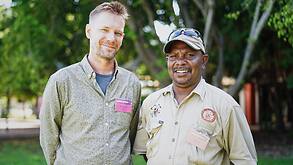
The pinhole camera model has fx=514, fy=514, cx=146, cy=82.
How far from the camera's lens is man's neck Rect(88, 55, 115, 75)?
3.90 metres

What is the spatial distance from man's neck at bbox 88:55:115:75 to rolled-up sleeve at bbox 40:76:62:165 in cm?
33

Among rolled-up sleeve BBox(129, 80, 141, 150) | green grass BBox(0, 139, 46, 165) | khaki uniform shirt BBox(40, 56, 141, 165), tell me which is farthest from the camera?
green grass BBox(0, 139, 46, 165)

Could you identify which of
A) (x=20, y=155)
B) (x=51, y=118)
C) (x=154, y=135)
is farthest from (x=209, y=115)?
(x=20, y=155)

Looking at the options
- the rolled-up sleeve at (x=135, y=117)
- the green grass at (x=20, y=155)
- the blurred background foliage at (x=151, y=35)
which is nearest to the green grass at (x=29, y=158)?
the green grass at (x=20, y=155)

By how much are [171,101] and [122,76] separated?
535 mm

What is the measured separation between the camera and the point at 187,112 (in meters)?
3.58

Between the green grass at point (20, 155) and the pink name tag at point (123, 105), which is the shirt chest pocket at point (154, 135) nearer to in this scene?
the pink name tag at point (123, 105)

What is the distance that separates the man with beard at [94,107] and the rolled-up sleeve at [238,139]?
79 centimetres

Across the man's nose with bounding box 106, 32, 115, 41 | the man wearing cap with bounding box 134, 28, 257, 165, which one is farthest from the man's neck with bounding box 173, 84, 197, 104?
the man's nose with bounding box 106, 32, 115, 41

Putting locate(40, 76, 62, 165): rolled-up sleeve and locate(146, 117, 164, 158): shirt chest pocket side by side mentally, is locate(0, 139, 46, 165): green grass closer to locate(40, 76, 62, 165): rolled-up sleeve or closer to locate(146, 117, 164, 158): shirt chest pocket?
locate(40, 76, 62, 165): rolled-up sleeve

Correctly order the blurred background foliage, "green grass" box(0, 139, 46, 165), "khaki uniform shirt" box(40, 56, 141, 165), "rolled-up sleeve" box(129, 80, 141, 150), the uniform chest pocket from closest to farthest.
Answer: "khaki uniform shirt" box(40, 56, 141, 165) → the uniform chest pocket → "rolled-up sleeve" box(129, 80, 141, 150) → "green grass" box(0, 139, 46, 165) → the blurred background foliage

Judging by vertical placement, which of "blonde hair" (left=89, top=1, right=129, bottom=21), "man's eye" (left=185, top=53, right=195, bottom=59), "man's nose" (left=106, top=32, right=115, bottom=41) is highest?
"blonde hair" (left=89, top=1, right=129, bottom=21)

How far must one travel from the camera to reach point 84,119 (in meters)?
3.76

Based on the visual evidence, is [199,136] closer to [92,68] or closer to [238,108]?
[238,108]
